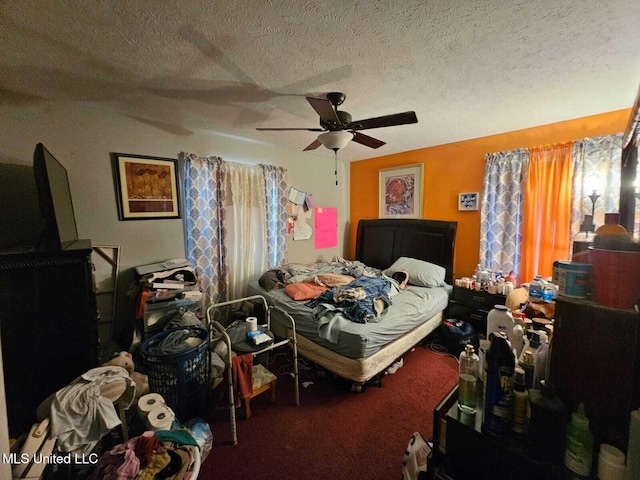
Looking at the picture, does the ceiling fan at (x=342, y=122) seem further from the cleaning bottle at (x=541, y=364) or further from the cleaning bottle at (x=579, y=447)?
the cleaning bottle at (x=579, y=447)

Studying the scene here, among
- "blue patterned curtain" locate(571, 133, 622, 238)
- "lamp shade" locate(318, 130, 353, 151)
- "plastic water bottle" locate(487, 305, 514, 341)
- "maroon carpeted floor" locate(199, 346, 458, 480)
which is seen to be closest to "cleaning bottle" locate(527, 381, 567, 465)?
"plastic water bottle" locate(487, 305, 514, 341)

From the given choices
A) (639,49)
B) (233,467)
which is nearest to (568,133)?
(639,49)

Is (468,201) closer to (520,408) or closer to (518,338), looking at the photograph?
(518,338)

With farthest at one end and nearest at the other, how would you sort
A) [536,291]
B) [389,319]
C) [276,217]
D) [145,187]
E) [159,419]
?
1. [276,217]
2. [145,187]
3. [389,319]
4. [536,291]
5. [159,419]

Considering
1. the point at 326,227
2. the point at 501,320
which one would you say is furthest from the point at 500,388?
the point at 326,227

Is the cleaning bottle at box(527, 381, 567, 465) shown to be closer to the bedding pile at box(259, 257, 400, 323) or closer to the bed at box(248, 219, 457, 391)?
the bed at box(248, 219, 457, 391)

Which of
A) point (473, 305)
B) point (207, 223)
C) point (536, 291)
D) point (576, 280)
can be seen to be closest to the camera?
point (576, 280)

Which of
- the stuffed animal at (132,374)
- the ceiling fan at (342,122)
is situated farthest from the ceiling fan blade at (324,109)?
the stuffed animal at (132,374)

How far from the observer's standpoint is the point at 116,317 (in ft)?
8.13

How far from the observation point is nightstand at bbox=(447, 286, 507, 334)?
2.72 metres

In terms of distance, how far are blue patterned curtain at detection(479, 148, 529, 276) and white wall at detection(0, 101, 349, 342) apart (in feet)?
9.77

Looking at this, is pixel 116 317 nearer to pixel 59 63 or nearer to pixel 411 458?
pixel 59 63

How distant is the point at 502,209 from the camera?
298 centimetres

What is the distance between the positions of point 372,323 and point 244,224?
200 centimetres
